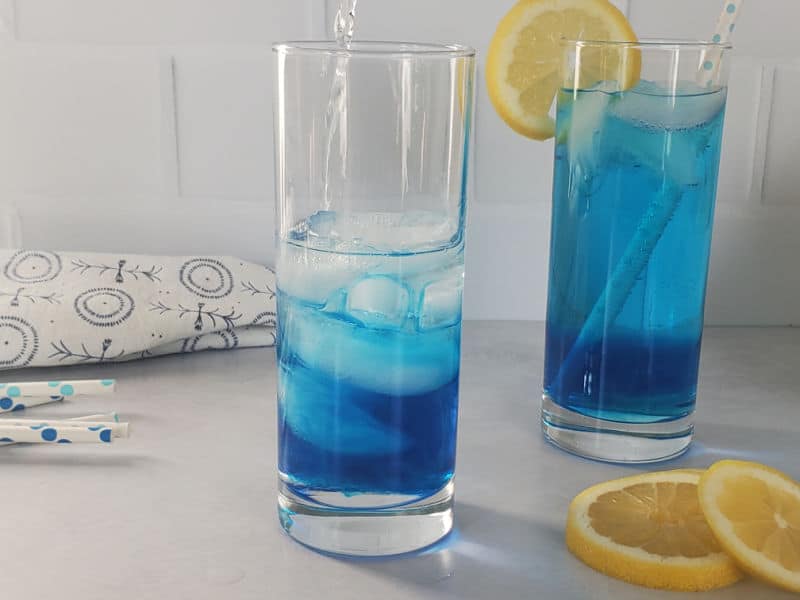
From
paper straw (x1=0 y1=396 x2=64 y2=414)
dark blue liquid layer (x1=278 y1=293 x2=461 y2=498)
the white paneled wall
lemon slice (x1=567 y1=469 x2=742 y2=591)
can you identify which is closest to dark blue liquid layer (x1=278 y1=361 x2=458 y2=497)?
dark blue liquid layer (x1=278 y1=293 x2=461 y2=498)

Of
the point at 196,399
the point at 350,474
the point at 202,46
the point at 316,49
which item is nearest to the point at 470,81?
the point at 316,49

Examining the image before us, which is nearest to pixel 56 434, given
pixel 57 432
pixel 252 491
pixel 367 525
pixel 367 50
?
pixel 57 432

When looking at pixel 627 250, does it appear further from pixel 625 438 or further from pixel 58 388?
pixel 58 388

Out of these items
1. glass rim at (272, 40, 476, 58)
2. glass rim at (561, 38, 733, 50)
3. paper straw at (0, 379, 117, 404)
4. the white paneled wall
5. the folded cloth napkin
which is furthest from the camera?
the white paneled wall

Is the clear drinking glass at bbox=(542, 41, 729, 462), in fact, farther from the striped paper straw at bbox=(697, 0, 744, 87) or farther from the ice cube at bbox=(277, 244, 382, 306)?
the ice cube at bbox=(277, 244, 382, 306)

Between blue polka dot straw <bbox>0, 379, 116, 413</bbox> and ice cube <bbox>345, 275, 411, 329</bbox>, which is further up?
ice cube <bbox>345, 275, 411, 329</bbox>

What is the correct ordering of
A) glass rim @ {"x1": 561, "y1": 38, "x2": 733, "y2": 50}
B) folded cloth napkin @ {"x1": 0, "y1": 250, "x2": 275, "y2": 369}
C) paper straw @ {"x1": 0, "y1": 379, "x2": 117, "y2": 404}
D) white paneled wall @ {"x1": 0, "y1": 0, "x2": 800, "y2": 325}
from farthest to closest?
white paneled wall @ {"x1": 0, "y1": 0, "x2": 800, "y2": 325} < folded cloth napkin @ {"x1": 0, "y1": 250, "x2": 275, "y2": 369} < paper straw @ {"x1": 0, "y1": 379, "x2": 117, "y2": 404} < glass rim @ {"x1": 561, "y1": 38, "x2": 733, "y2": 50}

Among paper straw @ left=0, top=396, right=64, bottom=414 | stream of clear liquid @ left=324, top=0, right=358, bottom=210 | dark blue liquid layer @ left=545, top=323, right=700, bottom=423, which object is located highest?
stream of clear liquid @ left=324, top=0, right=358, bottom=210
